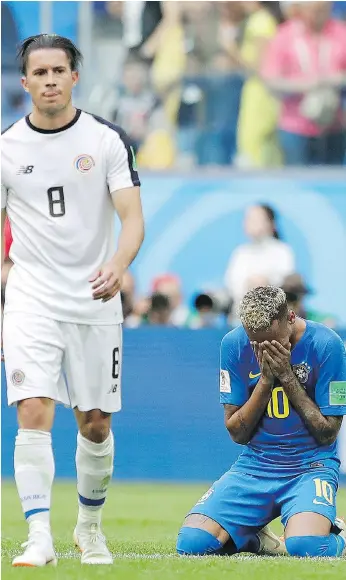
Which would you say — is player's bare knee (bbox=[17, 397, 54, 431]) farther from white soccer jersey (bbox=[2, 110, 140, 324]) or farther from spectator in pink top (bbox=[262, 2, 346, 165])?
spectator in pink top (bbox=[262, 2, 346, 165])

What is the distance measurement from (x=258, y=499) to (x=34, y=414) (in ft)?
5.05

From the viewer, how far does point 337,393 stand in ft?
23.0

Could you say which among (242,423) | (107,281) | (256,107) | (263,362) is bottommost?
(242,423)

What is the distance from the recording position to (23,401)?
6258 millimetres

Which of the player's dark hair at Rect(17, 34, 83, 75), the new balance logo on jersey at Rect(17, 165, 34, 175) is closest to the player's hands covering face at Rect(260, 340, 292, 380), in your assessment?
the new balance logo on jersey at Rect(17, 165, 34, 175)

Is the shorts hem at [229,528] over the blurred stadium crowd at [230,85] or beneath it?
beneath

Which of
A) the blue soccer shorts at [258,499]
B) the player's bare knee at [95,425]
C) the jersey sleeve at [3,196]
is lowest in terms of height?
the blue soccer shorts at [258,499]

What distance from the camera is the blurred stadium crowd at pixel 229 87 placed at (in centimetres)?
1548

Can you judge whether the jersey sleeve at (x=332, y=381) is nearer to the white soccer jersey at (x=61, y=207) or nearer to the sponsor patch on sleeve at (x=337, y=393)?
the sponsor patch on sleeve at (x=337, y=393)

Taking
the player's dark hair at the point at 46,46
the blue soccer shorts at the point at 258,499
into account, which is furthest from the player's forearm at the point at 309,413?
the player's dark hair at the point at 46,46

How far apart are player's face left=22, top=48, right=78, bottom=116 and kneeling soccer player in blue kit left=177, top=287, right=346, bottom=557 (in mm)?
1409

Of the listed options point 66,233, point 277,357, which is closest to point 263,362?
point 277,357

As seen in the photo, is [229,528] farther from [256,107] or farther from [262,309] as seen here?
[256,107]

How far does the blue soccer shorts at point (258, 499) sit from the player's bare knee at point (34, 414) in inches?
53.5
